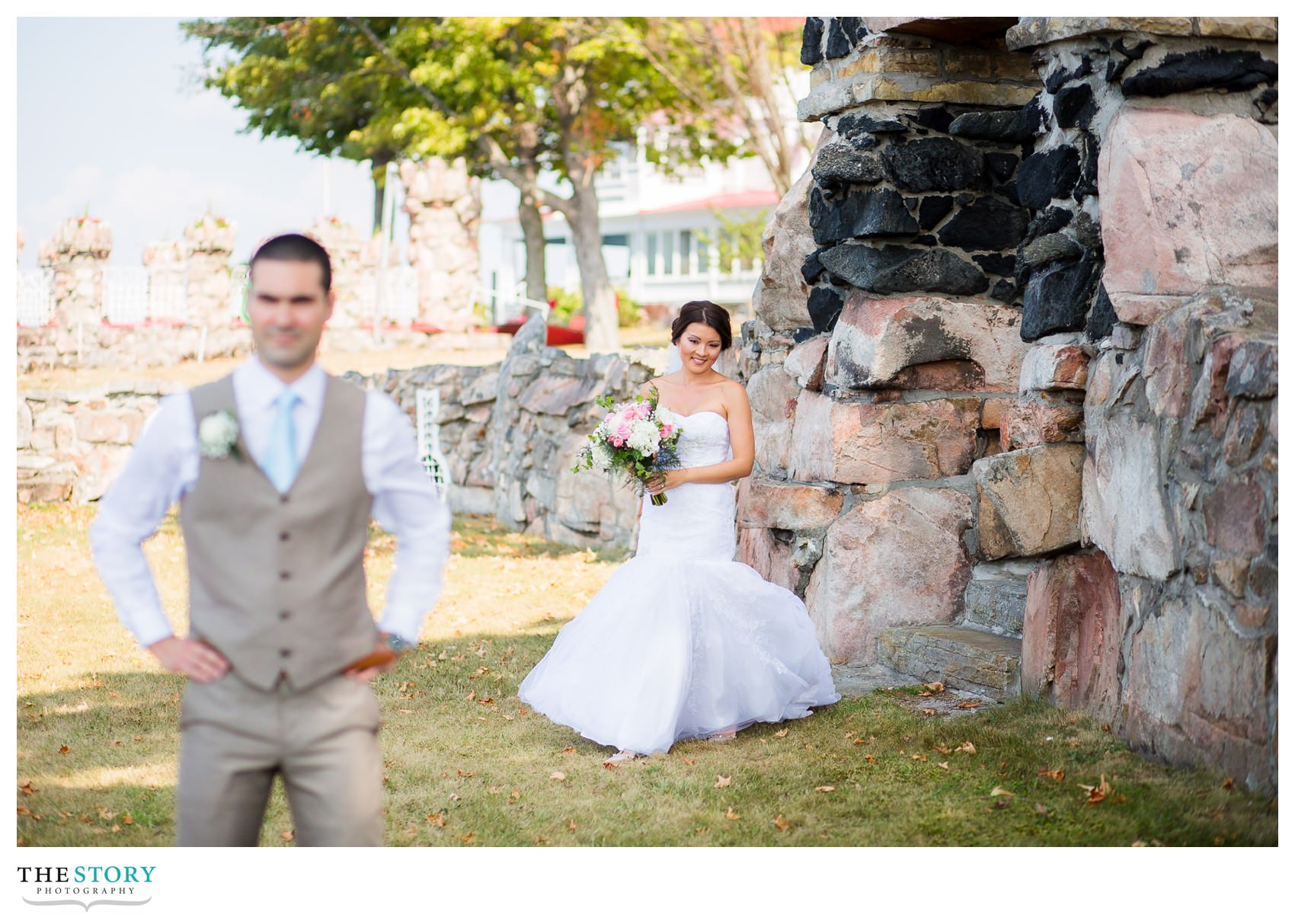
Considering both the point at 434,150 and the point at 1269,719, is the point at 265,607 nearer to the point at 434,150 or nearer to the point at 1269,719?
the point at 1269,719

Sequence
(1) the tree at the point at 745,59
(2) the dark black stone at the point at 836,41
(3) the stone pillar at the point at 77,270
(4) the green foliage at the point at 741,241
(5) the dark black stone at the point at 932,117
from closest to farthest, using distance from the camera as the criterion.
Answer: (5) the dark black stone at the point at 932,117 < (2) the dark black stone at the point at 836,41 < (1) the tree at the point at 745,59 < (3) the stone pillar at the point at 77,270 < (4) the green foliage at the point at 741,241

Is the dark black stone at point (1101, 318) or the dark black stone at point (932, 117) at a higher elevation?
the dark black stone at point (932, 117)

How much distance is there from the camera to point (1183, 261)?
5102 mm

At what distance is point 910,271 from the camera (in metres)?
7.08

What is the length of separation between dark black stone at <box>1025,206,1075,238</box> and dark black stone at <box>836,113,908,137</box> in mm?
1261

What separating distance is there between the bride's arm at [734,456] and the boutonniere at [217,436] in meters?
3.17

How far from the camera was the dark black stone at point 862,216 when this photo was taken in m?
7.01

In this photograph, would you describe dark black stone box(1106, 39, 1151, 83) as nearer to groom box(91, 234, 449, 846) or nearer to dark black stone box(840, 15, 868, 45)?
dark black stone box(840, 15, 868, 45)

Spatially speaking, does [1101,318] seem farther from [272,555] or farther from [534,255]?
[534,255]

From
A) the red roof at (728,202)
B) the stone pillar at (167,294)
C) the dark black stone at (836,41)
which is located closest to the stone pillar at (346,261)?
the stone pillar at (167,294)

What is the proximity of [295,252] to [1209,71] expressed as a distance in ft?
12.8

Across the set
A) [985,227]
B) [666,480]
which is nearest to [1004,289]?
[985,227]

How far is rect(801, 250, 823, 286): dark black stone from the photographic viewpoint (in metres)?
7.65
